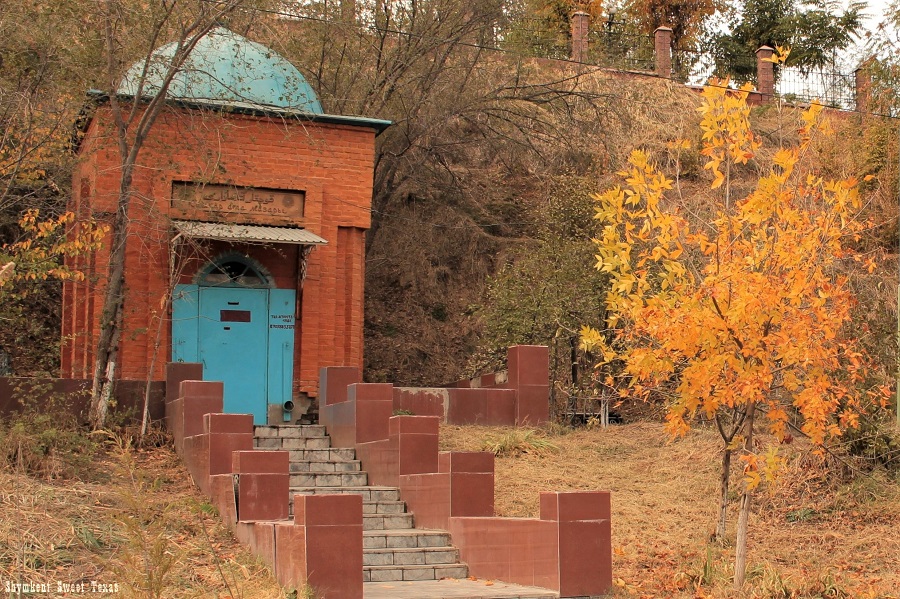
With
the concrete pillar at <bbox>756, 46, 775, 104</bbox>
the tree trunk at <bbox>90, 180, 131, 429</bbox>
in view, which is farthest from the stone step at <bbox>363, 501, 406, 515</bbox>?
the concrete pillar at <bbox>756, 46, 775, 104</bbox>

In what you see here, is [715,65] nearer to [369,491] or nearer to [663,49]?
[663,49]

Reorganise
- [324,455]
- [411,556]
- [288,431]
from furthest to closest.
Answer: [288,431] → [324,455] → [411,556]

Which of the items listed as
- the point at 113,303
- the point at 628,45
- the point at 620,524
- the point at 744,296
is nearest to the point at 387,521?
the point at 620,524

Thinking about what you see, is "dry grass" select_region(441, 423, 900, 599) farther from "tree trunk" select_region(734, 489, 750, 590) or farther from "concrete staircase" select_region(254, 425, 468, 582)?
"concrete staircase" select_region(254, 425, 468, 582)

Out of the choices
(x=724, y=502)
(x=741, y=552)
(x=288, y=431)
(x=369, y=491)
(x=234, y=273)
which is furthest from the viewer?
(x=234, y=273)

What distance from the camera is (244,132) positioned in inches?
662

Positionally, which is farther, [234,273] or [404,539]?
[234,273]

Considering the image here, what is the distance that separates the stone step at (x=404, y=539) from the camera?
11.4 meters

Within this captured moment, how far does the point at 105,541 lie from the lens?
10.3m

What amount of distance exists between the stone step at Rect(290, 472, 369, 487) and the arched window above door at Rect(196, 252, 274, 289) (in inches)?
180

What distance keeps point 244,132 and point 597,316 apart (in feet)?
20.8

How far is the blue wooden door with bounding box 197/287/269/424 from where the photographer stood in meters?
16.7

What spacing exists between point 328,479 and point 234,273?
490cm

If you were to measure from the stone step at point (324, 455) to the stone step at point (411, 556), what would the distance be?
2930mm
